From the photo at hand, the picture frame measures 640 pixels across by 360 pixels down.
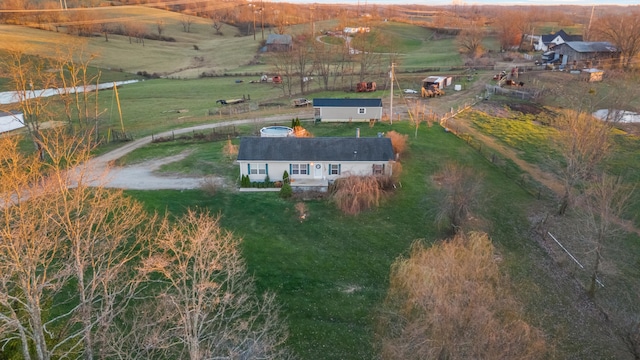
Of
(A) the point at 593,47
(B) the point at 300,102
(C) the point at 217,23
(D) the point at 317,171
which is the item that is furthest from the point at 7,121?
(C) the point at 217,23

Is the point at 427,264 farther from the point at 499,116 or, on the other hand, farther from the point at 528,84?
the point at 528,84

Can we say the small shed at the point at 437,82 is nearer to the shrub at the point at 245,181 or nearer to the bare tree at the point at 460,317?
the shrub at the point at 245,181

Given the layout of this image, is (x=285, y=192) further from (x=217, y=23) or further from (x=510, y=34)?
(x=217, y=23)

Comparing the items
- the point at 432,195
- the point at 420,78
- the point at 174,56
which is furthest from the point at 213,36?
the point at 432,195

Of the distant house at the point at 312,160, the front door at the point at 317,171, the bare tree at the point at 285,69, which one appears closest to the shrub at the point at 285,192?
the distant house at the point at 312,160

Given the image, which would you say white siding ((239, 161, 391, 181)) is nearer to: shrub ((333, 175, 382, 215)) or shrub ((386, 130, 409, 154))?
shrub ((333, 175, 382, 215))
